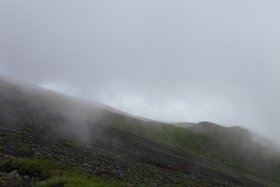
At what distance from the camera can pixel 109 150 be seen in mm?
62688

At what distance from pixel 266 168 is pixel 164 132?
43790mm

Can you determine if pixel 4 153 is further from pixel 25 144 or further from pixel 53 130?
pixel 53 130

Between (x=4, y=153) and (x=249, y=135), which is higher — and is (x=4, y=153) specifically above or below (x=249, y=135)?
below

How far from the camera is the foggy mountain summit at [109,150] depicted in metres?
32.6

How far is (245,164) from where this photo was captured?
139000mm

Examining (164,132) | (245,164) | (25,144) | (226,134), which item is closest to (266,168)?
(245,164)

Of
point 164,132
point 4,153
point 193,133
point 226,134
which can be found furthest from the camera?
point 226,134

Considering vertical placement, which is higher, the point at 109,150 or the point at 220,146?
the point at 220,146

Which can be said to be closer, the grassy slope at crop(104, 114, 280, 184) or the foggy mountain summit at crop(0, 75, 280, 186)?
the foggy mountain summit at crop(0, 75, 280, 186)

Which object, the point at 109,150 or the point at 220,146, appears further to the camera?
the point at 220,146

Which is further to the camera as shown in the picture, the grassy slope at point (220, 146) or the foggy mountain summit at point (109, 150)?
the grassy slope at point (220, 146)

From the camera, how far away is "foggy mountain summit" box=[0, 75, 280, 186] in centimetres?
3256

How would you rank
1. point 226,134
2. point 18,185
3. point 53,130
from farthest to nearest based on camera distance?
point 226,134 → point 53,130 → point 18,185

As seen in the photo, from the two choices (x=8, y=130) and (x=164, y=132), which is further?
(x=164, y=132)
